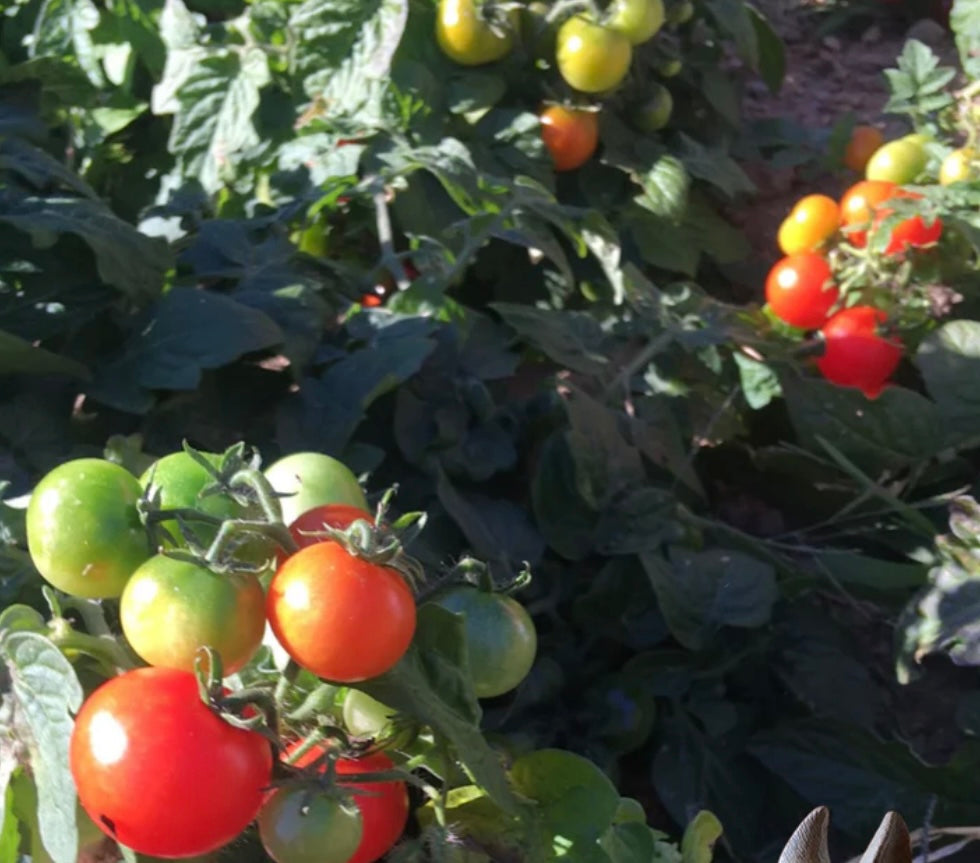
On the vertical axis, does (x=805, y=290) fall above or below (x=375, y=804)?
below

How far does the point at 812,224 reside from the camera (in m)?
1.49

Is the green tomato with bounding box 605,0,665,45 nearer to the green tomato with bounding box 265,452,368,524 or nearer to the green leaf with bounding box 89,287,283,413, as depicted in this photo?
the green leaf with bounding box 89,287,283,413

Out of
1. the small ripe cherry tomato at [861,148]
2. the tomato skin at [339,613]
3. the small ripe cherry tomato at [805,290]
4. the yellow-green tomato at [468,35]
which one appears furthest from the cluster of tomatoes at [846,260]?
the tomato skin at [339,613]

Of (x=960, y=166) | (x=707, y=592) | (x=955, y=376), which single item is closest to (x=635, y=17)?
(x=960, y=166)

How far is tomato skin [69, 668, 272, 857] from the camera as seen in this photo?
1.51ft

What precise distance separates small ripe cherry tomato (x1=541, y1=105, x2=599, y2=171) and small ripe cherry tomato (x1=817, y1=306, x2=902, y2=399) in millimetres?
458

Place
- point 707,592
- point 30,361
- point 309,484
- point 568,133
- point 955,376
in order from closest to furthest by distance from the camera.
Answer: point 309,484
point 30,361
point 707,592
point 955,376
point 568,133

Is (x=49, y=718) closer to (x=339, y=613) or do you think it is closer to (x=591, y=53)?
(x=339, y=613)

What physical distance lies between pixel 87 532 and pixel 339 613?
134 mm

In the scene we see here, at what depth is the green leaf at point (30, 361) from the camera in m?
0.89

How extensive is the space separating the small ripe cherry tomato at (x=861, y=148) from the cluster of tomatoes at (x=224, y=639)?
1487mm

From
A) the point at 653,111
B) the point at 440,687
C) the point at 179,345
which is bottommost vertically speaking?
the point at 653,111

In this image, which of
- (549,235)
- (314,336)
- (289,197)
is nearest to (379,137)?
(289,197)

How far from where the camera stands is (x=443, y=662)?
0.51 metres
